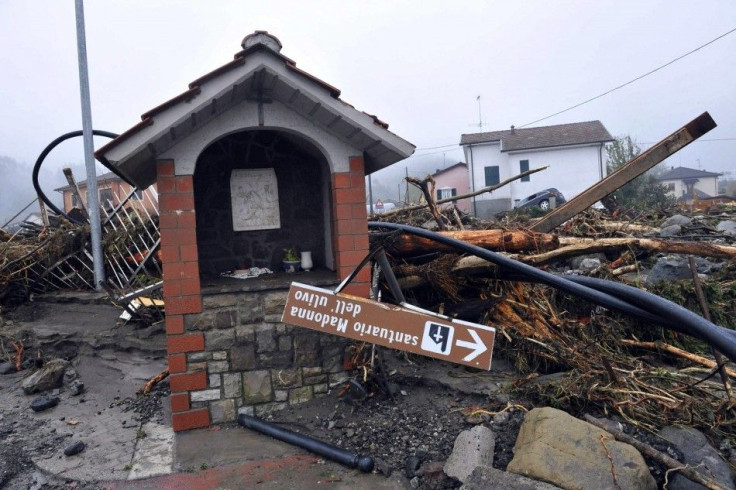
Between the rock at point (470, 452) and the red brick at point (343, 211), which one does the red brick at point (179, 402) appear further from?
the rock at point (470, 452)

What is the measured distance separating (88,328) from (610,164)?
33711 millimetres

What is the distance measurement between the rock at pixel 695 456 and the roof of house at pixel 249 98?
11.9ft

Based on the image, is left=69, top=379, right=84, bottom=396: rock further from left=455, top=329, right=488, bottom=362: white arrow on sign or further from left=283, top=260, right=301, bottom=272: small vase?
left=455, top=329, right=488, bottom=362: white arrow on sign

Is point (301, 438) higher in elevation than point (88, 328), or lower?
lower

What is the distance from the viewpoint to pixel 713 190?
6931 cm

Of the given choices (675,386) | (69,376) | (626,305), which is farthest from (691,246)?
(69,376)

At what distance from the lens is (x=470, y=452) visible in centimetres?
445

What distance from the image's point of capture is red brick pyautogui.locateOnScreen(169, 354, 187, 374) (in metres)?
5.62

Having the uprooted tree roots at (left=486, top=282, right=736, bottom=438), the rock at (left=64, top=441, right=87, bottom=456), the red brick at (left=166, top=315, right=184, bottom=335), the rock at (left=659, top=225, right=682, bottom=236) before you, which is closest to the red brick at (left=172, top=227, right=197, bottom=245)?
the red brick at (left=166, top=315, right=184, bottom=335)

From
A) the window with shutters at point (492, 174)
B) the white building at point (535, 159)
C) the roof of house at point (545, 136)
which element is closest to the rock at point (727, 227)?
the white building at point (535, 159)

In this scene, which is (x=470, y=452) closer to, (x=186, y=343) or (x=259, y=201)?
(x=186, y=343)

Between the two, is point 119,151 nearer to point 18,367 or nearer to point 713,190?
point 18,367

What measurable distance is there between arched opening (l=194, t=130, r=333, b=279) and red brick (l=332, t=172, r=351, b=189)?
0.98m

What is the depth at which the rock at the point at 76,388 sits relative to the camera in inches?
271
